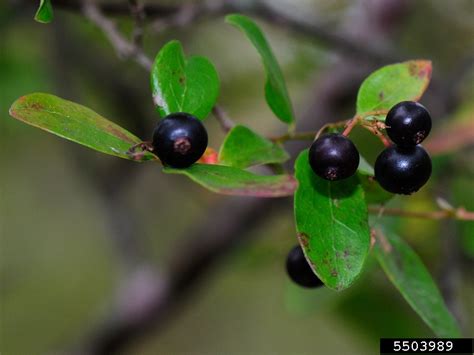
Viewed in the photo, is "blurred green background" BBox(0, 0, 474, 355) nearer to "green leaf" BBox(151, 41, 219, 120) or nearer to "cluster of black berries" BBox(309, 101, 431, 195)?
"green leaf" BBox(151, 41, 219, 120)

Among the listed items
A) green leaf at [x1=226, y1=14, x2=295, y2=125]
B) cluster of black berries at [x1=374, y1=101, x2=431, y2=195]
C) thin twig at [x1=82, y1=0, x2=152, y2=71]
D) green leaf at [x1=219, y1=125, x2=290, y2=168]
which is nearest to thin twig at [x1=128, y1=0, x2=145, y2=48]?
thin twig at [x1=82, y1=0, x2=152, y2=71]

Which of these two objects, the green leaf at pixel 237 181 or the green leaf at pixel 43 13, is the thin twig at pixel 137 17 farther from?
the green leaf at pixel 237 181

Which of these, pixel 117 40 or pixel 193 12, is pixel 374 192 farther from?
pixel 193 12

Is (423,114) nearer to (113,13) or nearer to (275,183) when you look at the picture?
(275,183)

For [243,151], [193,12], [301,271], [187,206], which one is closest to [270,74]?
[243,151]

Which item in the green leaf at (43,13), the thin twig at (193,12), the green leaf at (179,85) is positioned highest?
the green leaf at (43,13)

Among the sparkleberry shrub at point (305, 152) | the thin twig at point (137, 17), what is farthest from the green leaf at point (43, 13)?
the thin twig at point (137, 17)

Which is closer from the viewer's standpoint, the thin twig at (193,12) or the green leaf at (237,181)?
the green leaf at (237,181)

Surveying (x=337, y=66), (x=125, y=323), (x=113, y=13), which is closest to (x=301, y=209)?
(x=113, y=13)
